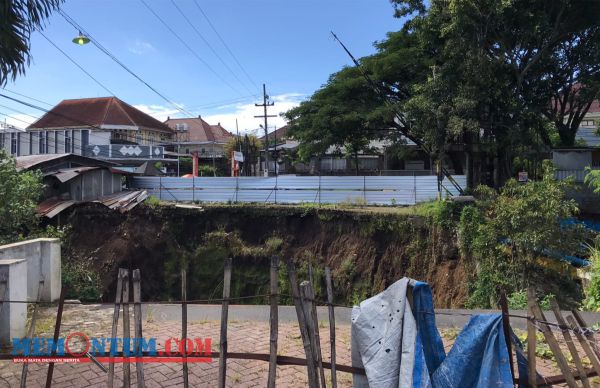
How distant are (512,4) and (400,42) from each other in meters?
7.35

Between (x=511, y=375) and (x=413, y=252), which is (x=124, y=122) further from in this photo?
(x=511, y=375)

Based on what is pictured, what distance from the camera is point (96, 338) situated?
579cm

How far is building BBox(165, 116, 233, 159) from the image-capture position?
162ft

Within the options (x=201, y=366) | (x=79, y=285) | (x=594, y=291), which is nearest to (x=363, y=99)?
(x=594, y=291)

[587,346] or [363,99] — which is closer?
[587,346]

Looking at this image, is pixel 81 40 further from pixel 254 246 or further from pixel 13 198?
pixel 254 246

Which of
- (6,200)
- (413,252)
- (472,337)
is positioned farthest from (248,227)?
(472,337)

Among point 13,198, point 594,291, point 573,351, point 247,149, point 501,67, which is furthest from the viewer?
point 247,149

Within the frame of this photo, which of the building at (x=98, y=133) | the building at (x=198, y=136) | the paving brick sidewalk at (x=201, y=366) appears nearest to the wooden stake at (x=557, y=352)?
the paving brick sidewalk at (x=201, y=366)

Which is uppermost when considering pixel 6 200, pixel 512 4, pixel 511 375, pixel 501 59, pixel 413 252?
pixel 512 4

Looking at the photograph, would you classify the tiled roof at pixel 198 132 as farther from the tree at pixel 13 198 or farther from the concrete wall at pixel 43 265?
the concrete wall at pixel 43 265

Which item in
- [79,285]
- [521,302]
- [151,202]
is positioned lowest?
[521,302]

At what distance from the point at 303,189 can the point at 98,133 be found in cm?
2600

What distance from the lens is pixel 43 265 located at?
732cm
